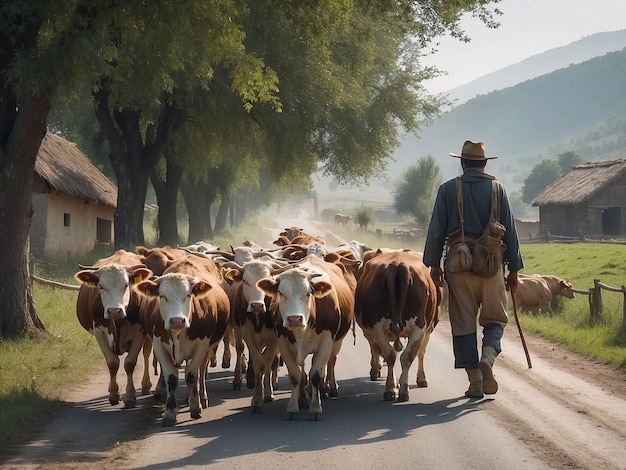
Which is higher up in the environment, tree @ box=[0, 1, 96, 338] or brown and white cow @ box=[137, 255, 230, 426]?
tree @ box=[0, 1, 96, 338]

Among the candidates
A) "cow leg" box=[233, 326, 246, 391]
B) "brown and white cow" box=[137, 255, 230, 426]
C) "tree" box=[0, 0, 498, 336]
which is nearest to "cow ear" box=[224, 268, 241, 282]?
"cow leg" box=[233, 326, 246, 391]

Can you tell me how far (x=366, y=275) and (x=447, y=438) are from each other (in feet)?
11.9

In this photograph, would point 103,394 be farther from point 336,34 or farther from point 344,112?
point 344,112

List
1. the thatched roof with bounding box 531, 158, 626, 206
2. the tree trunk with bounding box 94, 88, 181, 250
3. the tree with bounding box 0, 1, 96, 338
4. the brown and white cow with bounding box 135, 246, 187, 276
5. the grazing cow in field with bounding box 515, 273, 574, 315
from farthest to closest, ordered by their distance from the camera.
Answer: the thatched roof with bounding box 531, 158, 626, 206, the tree trunk with bounding box 94, 88, 181, 250, the grazing cow in field with bounding box 515, 273, 574, 315, the tree with bounding box 0, 1, 96, 338, the brown and white cow with bounding box 135, 246, 187, 276

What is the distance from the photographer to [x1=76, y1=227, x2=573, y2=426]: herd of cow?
9594 millimetres

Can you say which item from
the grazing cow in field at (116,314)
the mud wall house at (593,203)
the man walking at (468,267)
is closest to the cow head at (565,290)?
the man walking at (468,267)

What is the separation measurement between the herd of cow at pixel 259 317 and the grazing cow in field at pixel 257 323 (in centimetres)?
1

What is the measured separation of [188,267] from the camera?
1070cm

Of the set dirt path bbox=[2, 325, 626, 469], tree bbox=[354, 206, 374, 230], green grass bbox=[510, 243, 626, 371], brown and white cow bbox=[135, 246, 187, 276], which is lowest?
dirt path bbox=[2, 325, 626, 469]

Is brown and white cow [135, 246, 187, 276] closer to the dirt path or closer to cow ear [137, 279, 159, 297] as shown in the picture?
the dirt path

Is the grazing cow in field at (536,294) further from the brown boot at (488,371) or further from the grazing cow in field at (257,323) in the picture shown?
the brown boot at (488,371)

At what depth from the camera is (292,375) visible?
966cm

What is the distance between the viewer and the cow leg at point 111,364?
10.6 m

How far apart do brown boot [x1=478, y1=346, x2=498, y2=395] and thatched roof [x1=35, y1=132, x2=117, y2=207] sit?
63.4ft
